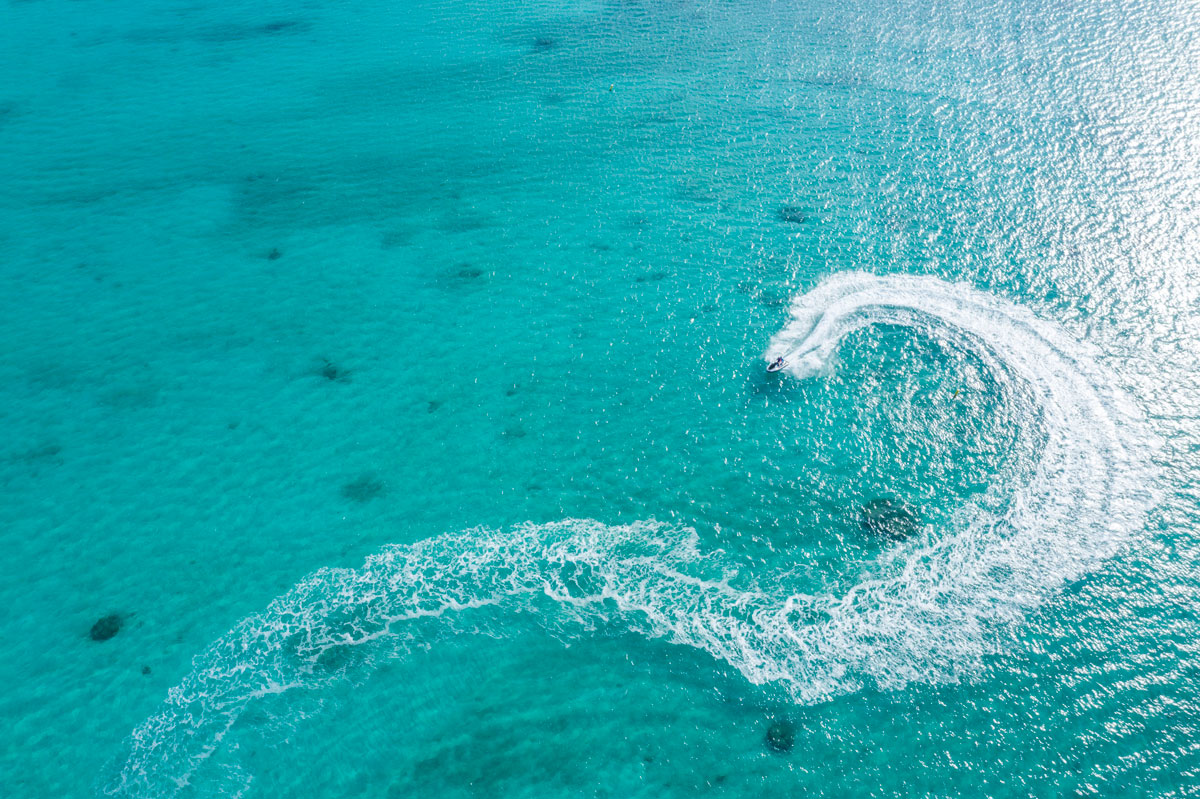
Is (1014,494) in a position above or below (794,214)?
below

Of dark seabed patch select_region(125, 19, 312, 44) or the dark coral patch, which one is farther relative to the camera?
dark seabed patch select_region(125, 19, 312, 44)

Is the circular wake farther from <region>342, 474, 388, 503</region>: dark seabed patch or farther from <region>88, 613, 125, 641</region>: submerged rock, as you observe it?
<region>88, 613, 125, 641</region>: submerged rock

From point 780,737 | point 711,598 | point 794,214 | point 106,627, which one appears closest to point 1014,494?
point 711,598

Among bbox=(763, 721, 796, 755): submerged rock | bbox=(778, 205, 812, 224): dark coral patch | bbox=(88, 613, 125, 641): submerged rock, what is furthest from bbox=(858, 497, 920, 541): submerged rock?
bbox=(88, 613, 125, 641): submerged rock

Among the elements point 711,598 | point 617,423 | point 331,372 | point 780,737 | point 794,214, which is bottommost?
point 780,737

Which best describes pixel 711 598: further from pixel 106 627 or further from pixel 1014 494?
pixel 106 627

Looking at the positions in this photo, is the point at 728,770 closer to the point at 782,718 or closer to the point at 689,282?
the point at 782,718

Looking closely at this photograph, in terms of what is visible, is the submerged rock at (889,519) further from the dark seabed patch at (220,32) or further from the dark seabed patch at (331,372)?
the dark seabed patch at (220,32)

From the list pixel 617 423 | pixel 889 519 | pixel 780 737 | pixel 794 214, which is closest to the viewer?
pixel 780 737

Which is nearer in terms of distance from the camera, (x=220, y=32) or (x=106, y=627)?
(x=106, y=627)
